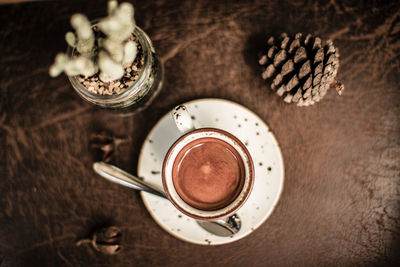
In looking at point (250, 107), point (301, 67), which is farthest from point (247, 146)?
point (301, 67)

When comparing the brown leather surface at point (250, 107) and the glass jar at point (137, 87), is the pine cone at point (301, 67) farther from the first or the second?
the glass jar at point (137, 87)

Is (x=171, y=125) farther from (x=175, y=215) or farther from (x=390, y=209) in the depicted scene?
(x=390, y=209)

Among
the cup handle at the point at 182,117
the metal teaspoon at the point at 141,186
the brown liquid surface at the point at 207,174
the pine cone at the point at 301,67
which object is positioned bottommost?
the metal teaspoon at the point at 141,186

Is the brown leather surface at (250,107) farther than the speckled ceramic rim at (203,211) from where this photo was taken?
Yes

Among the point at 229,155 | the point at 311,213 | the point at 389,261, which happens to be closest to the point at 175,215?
the point at 229,155

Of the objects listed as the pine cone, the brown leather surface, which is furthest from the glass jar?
the pine cone

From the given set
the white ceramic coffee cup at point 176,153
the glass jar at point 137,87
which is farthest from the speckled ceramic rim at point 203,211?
the glass jar at point 137,87

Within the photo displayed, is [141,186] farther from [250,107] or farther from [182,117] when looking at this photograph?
[250,107]
